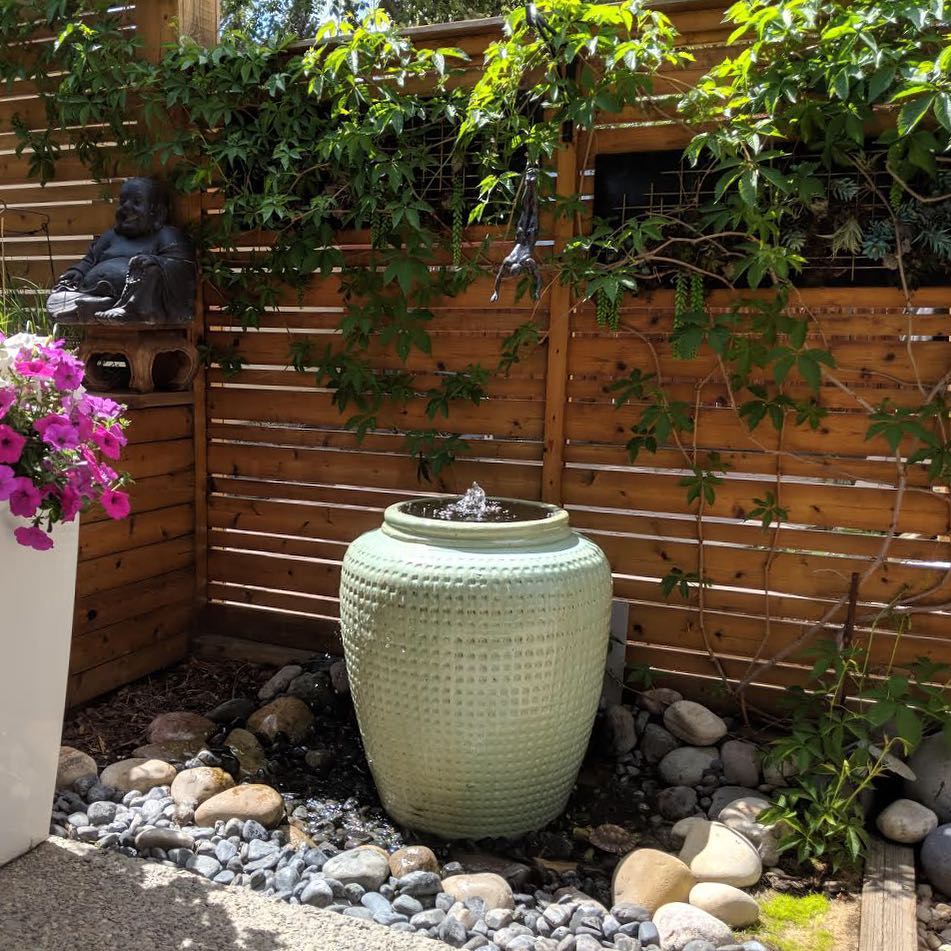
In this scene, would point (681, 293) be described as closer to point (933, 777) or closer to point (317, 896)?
point (933, 777)

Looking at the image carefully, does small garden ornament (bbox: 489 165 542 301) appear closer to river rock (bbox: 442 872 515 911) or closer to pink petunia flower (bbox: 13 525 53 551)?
pink petunia flower (bbox: 13 525 53 551)

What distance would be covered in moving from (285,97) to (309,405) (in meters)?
1.07

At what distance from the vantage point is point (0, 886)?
1.88 metres

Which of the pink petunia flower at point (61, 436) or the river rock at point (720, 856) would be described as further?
the river rock at point (720, 856)

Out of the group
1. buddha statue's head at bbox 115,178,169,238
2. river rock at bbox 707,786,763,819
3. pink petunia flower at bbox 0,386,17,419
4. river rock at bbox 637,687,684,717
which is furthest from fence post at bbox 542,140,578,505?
pink petunia flower at bbox 0,386,17,419

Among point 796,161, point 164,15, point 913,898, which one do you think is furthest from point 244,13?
point 913,898

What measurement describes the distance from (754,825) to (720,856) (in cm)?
19

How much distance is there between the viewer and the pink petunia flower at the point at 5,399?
1736 mm

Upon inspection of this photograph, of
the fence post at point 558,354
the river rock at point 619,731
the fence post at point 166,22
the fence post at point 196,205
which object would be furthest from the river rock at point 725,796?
the fence post at point 166,22

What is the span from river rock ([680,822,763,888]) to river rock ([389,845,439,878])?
625mm

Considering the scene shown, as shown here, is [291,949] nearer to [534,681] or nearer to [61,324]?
[534,681]

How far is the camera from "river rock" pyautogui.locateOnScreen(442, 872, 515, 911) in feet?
6.61

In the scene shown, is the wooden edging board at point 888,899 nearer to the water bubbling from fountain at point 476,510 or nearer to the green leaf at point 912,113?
the water bubbling from fountain at point 476,510

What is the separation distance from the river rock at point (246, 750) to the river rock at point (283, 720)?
49 millimetres
